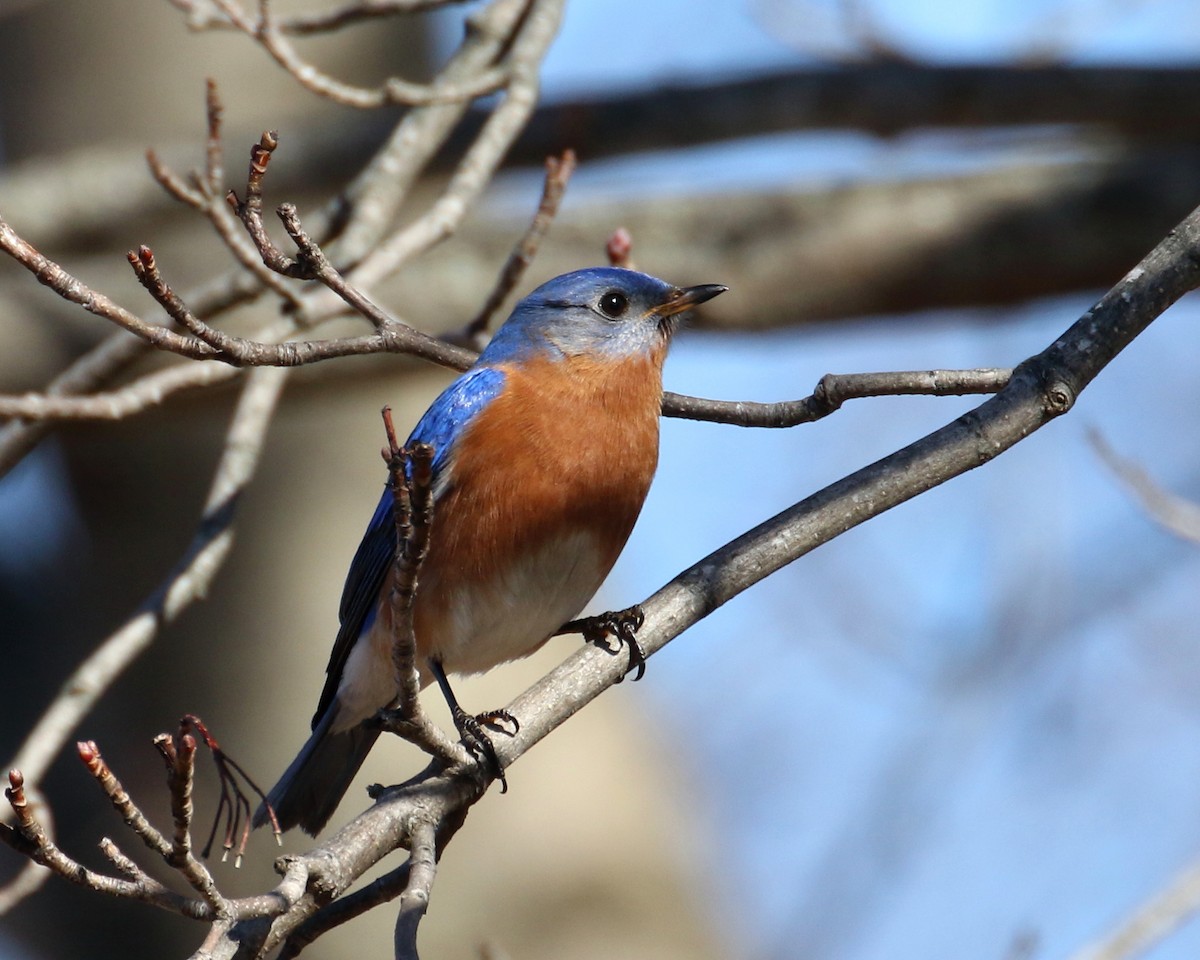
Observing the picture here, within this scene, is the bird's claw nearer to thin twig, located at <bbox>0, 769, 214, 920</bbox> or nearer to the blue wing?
the blue wing

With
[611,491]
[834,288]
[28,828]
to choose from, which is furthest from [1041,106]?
[28,828]

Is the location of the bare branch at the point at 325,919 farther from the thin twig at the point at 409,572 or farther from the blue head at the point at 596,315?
the blue head at the point at 596,315

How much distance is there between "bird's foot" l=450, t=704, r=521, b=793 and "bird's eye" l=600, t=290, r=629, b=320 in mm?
1740

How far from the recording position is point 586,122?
6191 millimetres

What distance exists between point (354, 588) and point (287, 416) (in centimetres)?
303

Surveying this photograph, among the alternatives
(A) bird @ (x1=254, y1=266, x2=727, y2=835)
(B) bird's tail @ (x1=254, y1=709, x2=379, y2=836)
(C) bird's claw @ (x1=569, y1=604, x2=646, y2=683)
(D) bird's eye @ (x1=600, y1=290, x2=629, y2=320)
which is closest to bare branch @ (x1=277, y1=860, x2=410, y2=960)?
(C) bird's claw @ (x1=569, y1=604, x2=646, y2=683)

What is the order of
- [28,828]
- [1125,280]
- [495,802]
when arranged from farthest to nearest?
[495,802]
[1125,280]
[28,828]

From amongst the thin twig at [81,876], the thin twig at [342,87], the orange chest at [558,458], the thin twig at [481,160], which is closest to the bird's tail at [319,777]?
the orange chest at [558,458]

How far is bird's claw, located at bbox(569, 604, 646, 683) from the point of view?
296 centimetres

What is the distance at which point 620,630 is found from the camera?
11.1 ft

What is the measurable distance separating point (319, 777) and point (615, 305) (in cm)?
179

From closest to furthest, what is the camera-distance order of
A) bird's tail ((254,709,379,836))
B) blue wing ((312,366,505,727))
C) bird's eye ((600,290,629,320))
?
blue wing ((312,366,505,727)) → bird's tail ((254,709,379,836)) → bird's eye ((600,290,629,320))

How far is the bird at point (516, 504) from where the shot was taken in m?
3.80

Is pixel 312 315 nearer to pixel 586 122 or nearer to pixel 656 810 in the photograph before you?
pixel 586 122
